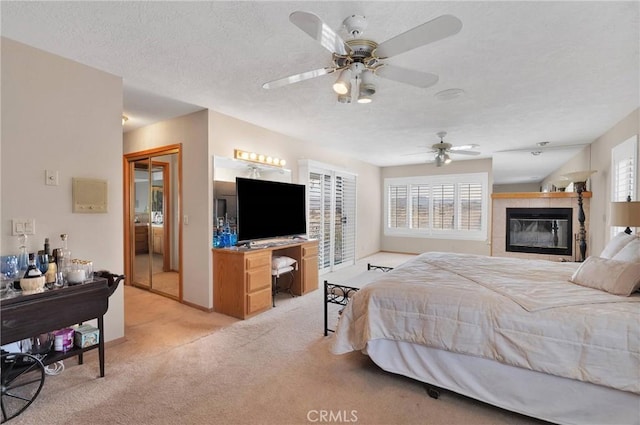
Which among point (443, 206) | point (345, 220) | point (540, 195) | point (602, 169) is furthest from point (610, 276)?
point (443, 206)

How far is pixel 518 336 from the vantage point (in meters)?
1.77

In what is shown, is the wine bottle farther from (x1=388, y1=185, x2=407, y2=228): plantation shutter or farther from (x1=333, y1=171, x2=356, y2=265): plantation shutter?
(x1=388, y1=185, x2=407, y2=228): plantation shutter

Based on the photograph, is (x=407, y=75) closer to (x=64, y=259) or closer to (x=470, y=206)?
(x=64, y=259)

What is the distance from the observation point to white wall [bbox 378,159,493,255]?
7009 mm

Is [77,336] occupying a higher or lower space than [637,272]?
lower

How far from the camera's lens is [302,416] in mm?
1874

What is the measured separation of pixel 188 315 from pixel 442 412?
2905 millimetres

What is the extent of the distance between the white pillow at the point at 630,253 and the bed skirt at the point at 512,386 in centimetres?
107

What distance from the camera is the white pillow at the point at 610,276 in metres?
1.94

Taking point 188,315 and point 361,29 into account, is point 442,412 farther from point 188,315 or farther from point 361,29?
point 188,315

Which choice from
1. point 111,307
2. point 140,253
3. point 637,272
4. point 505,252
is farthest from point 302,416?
point 505,252

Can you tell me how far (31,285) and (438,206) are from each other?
295 inches

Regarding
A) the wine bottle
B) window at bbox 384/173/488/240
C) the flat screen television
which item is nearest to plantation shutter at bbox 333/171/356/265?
the flat screen television
